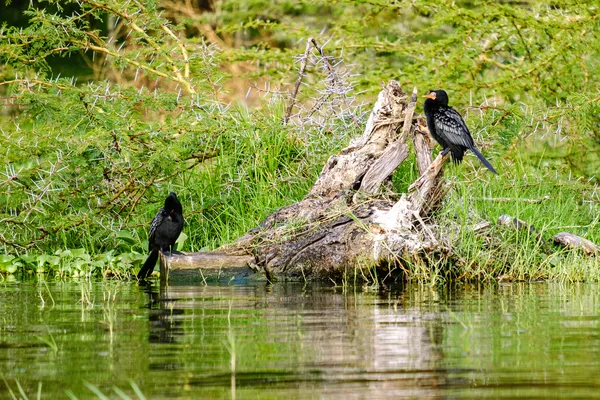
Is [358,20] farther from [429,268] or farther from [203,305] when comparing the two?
[203,305]

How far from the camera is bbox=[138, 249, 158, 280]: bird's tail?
9.54 meters

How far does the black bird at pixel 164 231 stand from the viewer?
9398 millimetres

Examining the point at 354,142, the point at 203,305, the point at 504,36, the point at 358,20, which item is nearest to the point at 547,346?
the point at 203,305

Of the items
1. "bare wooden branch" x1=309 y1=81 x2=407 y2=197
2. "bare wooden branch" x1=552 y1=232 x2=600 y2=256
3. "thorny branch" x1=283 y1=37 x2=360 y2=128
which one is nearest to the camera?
"bare wooden branch" x1=552 y1=232 x2=600 y2=256

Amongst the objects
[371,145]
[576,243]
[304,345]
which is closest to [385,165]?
[371,145]

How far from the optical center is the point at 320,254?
28.8ft

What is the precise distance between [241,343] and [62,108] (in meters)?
5.72

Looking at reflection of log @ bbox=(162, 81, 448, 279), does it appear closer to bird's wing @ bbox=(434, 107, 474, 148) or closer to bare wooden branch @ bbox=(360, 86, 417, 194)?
bare wooden branch @ bbox=(360, 86, 417, 194)

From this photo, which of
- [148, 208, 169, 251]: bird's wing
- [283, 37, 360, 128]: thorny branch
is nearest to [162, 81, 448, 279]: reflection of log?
[148, 208, 169, 251]: bird's wing

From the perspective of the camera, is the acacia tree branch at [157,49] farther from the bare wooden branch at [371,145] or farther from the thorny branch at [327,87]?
the bare wooden branch at [371,145]

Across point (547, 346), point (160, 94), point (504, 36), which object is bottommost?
point (547, 346)

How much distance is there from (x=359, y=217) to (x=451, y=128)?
3.79 ft

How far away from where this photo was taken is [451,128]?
881cm

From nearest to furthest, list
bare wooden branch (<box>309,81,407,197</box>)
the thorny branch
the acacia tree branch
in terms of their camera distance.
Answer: bare wooden branch (<box>309,81,407,197</box>) < the thorny branch < the acacia tree branch
